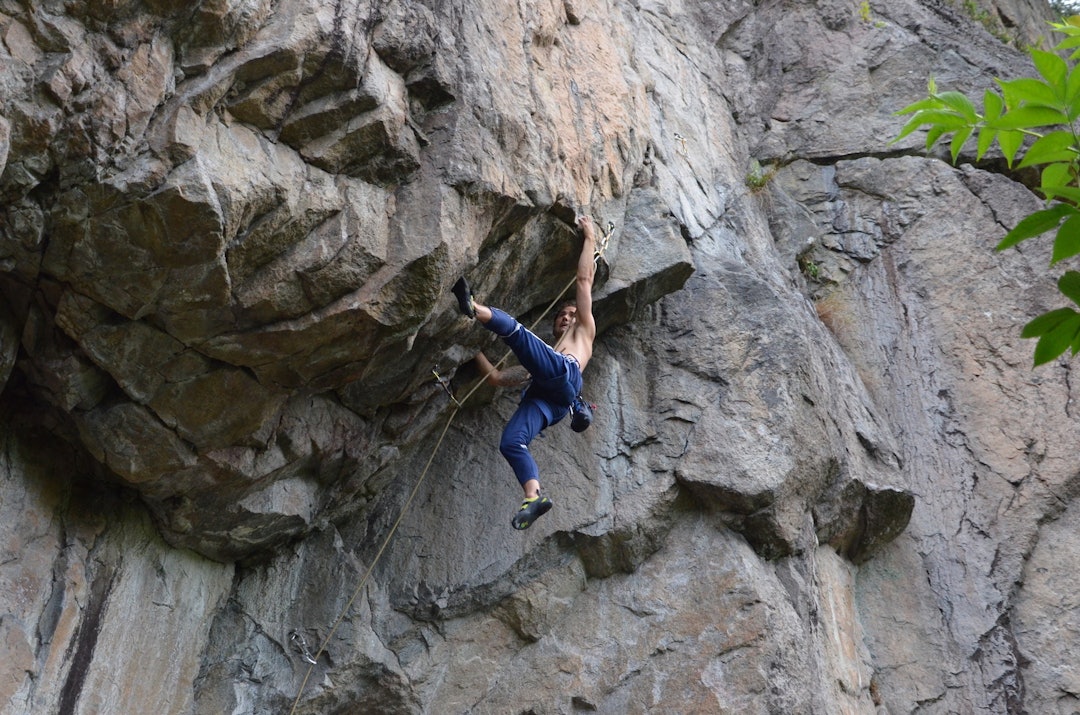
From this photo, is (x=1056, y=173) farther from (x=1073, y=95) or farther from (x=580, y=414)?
(x=580, y=414)

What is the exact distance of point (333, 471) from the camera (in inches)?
244

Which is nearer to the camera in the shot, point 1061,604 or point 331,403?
point 331,403

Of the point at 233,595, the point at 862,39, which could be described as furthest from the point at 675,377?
the point at 862,39

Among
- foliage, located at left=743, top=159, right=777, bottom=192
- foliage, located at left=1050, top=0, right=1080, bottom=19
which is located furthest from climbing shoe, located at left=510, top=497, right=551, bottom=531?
foliage, located at left=1050, top=0, right=1080, bottom=19

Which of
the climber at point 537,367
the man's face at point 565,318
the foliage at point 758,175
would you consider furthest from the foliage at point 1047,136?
the foliage at point 758,175

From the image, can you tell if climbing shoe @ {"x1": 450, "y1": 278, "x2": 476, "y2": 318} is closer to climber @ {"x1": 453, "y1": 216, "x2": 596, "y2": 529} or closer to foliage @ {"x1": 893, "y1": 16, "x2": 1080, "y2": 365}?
climber @ {"x1": 453, "y1": 216, "x2": 596, "y2": 529}

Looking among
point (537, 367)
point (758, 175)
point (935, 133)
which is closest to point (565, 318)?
point (537, 367)

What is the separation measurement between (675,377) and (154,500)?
3.53 meters

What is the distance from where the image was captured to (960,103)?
2037mm

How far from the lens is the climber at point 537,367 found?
5473 mm

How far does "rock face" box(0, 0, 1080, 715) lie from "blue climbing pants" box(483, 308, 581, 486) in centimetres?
44

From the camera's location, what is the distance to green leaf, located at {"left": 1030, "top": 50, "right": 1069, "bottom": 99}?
6.31ft

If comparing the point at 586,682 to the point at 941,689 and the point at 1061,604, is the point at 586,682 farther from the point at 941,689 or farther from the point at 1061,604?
the point at 1061,604

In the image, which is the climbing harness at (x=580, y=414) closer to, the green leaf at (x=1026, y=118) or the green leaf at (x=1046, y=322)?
the green leaf at (x=1046, y=322)
